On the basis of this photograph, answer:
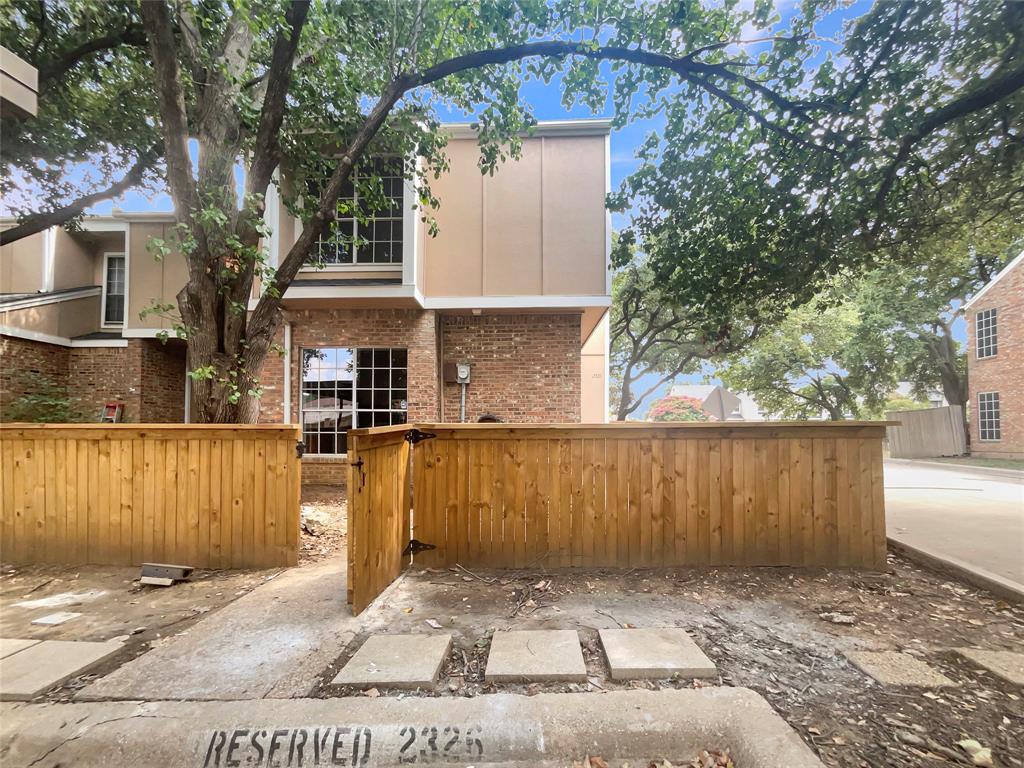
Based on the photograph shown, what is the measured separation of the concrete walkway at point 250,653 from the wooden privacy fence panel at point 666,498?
1276mm

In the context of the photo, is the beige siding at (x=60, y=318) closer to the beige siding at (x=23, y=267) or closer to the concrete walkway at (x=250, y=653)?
the beige siding at (x=23, y=267)

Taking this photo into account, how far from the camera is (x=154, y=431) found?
4.99 meters

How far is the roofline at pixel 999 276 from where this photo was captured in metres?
17.3

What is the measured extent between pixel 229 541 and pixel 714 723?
15.3 feet

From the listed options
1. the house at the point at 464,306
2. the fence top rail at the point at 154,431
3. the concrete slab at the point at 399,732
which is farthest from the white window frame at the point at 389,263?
the concrete slab at the point at 399,732

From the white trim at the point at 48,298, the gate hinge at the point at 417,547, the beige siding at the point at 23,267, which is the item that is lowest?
the gate hinge at the point at 417,547

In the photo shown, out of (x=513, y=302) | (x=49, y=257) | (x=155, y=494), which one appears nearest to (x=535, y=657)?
(x=155, y=494)

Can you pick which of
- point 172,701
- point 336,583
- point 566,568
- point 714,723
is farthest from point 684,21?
point 172,701

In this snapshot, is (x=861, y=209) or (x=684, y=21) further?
(x=861, y=209)

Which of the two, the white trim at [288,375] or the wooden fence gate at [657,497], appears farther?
the white trim at [288,375]

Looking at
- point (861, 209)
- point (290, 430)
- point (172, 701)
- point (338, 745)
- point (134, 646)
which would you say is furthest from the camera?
point (861, 209)

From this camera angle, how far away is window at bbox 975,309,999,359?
18.6 meters

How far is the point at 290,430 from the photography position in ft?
16.0

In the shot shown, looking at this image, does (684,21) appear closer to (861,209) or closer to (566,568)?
(861,209)
